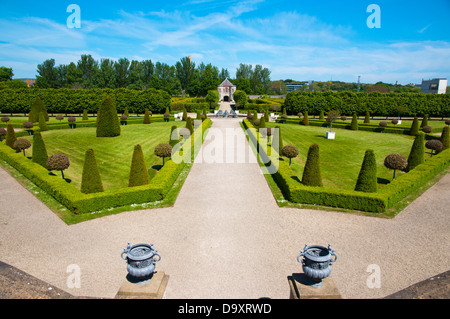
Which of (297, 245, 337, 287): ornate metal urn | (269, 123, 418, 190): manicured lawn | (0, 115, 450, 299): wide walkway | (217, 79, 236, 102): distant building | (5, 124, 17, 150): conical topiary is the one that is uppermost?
(217, 79, 236, 102): distant building

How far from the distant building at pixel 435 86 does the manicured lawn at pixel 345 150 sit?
10271cm

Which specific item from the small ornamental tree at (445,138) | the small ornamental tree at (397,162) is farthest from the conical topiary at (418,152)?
the small ornamental tree at (445,138)

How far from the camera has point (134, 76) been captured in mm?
88312

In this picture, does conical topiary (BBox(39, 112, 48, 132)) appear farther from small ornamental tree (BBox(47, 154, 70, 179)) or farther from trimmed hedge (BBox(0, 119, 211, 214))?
small ornamental tree (BBox(47, 154, 70, 179))

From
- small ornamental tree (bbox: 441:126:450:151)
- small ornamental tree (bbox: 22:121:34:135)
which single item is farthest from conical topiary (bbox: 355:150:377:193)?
small ornamental tree (bbox: 22:121:34:135)

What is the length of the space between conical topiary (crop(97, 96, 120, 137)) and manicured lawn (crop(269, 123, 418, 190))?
1920 centimetres

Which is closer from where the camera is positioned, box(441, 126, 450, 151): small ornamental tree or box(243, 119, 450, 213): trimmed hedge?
box(243, 119, 450, 213): trimmed hedge

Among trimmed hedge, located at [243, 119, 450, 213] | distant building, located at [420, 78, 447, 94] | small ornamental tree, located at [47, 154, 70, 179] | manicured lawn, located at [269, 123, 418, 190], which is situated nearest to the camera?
trimmed hedge, located at [243, 119, 450, 213]

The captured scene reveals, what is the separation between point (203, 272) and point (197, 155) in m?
15.4

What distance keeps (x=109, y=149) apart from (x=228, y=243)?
19.1 metres

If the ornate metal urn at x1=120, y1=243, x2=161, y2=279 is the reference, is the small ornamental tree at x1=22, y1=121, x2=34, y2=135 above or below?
above

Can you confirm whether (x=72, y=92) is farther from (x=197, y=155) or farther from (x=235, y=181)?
(x=235, y=181)

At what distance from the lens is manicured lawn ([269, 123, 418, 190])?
18297 millimetres

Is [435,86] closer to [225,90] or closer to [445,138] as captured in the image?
[225,90]
